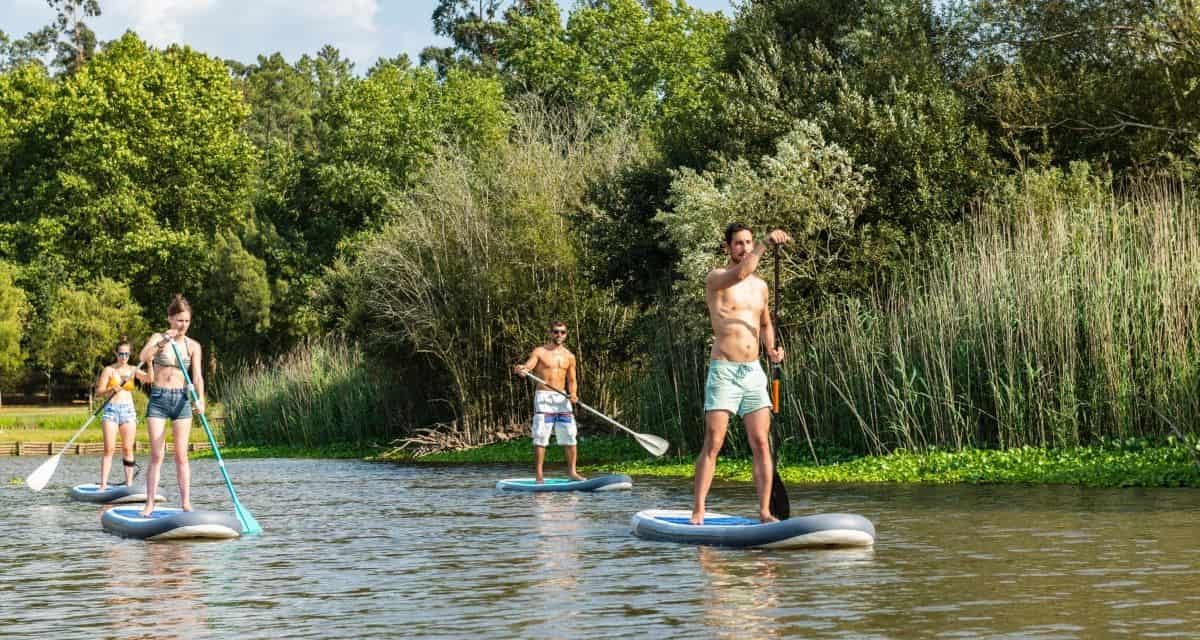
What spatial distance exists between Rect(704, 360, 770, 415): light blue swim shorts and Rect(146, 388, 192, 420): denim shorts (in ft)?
15.6

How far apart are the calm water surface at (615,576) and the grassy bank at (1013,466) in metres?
0.92

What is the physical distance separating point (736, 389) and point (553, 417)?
8.00m

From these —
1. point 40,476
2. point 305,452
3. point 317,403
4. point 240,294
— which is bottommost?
point 40,476

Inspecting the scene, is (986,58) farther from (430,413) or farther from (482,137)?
(482,137)

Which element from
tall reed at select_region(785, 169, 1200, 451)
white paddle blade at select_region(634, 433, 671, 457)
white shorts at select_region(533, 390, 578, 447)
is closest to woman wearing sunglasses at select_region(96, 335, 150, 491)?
white shorts at select_region(533, 390, 578, 447)

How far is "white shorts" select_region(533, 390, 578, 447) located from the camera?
1950 cm

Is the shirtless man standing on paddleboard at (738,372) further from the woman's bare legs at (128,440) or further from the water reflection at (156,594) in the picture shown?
the woman's bare legs at (128,440)

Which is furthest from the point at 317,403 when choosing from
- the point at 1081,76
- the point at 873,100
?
the point at 1081,76

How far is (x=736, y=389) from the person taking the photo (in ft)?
38.7

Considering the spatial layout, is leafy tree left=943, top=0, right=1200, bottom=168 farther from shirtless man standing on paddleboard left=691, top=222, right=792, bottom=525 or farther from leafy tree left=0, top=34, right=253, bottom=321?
leafy tree left=0, top=34, right=253, bottom=321

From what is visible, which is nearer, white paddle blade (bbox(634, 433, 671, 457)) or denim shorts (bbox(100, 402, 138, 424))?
white paddle blade (bbox(634, 433, 671, 457))

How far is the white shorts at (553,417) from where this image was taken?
19500 millimetres

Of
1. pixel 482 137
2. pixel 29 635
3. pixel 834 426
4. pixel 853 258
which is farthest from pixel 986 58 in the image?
pixel 482 137

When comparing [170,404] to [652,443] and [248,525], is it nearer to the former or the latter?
[248,525]
